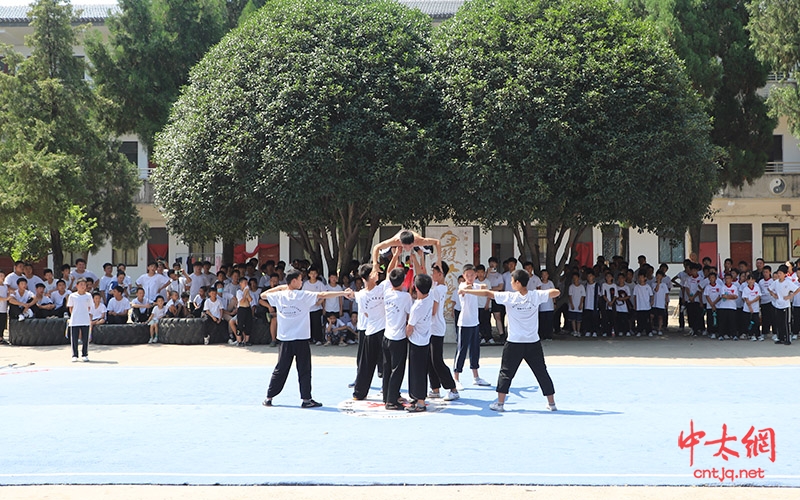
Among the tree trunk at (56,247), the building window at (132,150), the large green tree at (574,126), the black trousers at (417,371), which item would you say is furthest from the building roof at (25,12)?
the black trousers at (417,371)

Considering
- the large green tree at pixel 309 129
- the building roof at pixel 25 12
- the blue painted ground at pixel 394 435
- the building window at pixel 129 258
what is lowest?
the blue painted ground at pixel 394 435

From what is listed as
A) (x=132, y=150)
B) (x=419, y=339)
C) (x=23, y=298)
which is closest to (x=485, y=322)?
(x=419, y=339)

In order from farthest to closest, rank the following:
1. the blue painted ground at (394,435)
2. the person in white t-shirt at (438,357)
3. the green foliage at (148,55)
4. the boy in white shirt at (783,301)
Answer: the green foliage at (148,55) → the boy in white shirt at (783,301) → the person in white t-shirt at (438,357) → the blue painted ground at (394,435)

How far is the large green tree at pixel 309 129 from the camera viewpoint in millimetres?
16172

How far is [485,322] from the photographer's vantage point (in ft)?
54.6

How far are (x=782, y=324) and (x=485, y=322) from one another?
577 centimetres

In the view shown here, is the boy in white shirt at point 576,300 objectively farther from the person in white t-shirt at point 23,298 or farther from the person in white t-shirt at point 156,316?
the person in white t-shirt at point 23,298

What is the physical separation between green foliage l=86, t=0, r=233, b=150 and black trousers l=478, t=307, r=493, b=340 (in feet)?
41.7

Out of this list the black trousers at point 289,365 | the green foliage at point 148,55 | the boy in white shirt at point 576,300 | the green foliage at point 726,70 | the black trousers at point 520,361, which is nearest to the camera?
the black trousers at point 520,361

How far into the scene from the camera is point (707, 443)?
24.2 feet

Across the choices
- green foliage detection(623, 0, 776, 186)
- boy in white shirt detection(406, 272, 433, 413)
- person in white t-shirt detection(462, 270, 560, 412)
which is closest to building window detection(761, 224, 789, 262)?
green foliage detection(623, 0, 776, 186)

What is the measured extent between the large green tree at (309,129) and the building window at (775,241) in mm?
21699

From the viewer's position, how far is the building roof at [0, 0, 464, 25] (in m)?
30.5

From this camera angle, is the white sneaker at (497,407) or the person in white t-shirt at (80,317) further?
the person in white t-shirt at (80,317)
